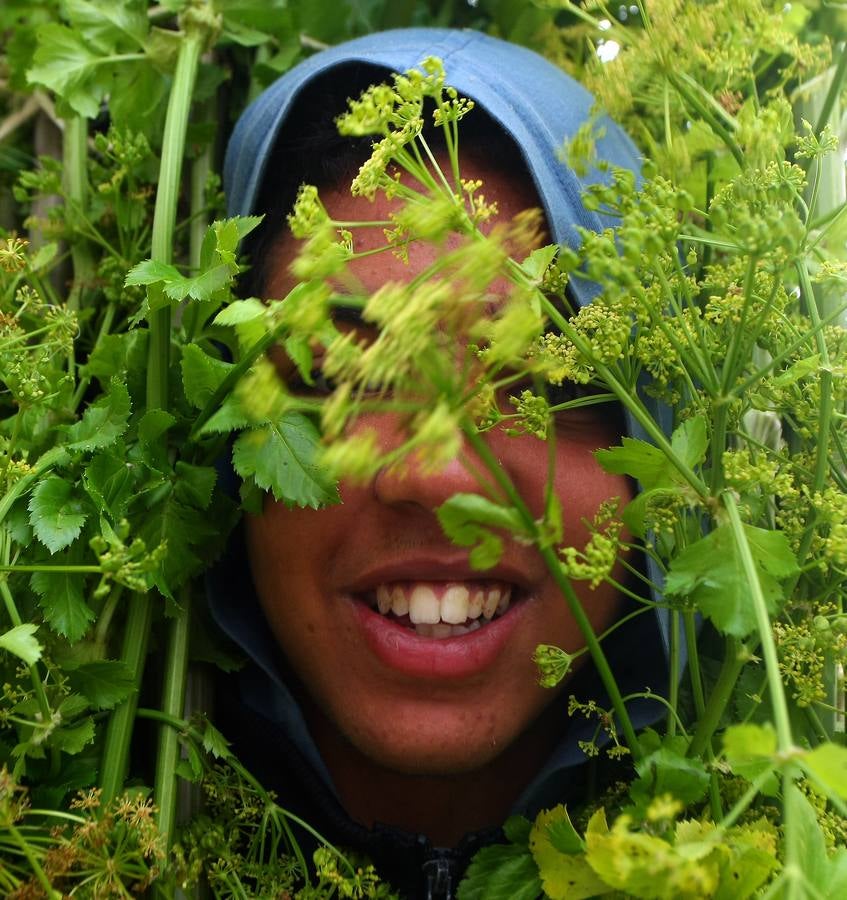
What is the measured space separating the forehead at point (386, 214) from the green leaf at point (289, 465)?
0.18 m

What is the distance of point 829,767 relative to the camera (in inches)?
21.4

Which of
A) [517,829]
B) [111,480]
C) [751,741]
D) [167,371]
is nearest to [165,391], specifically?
[167,371]

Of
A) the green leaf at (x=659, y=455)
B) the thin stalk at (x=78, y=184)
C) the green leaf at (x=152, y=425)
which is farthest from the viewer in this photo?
the thin stalk at (x=78, y=184)

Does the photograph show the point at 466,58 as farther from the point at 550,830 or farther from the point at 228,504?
the point at 550,830

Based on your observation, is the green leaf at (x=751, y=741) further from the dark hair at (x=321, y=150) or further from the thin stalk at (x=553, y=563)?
the dark hair at (x=321, y=150)

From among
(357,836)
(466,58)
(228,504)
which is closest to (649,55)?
(466,58)

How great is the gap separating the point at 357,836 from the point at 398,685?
0.72 feet

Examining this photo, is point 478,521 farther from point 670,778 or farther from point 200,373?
point 200,373

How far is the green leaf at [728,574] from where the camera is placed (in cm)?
67

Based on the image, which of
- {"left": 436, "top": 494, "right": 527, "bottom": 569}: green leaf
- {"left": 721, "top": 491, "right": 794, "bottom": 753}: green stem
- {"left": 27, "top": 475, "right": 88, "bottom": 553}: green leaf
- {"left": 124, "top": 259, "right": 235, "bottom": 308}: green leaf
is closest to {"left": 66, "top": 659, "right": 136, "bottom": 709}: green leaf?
{"left": 27, "top": 475, "right": 88, "bottom": 553}: green leaf

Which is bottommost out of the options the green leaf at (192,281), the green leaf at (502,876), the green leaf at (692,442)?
the green leaf at (502,876)

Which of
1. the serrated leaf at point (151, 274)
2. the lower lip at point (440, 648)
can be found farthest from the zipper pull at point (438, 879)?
the serrated leaf at point (151, 274)

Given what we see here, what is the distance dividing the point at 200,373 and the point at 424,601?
314 mm

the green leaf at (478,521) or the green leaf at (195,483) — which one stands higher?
the green leaf at (478,521)
